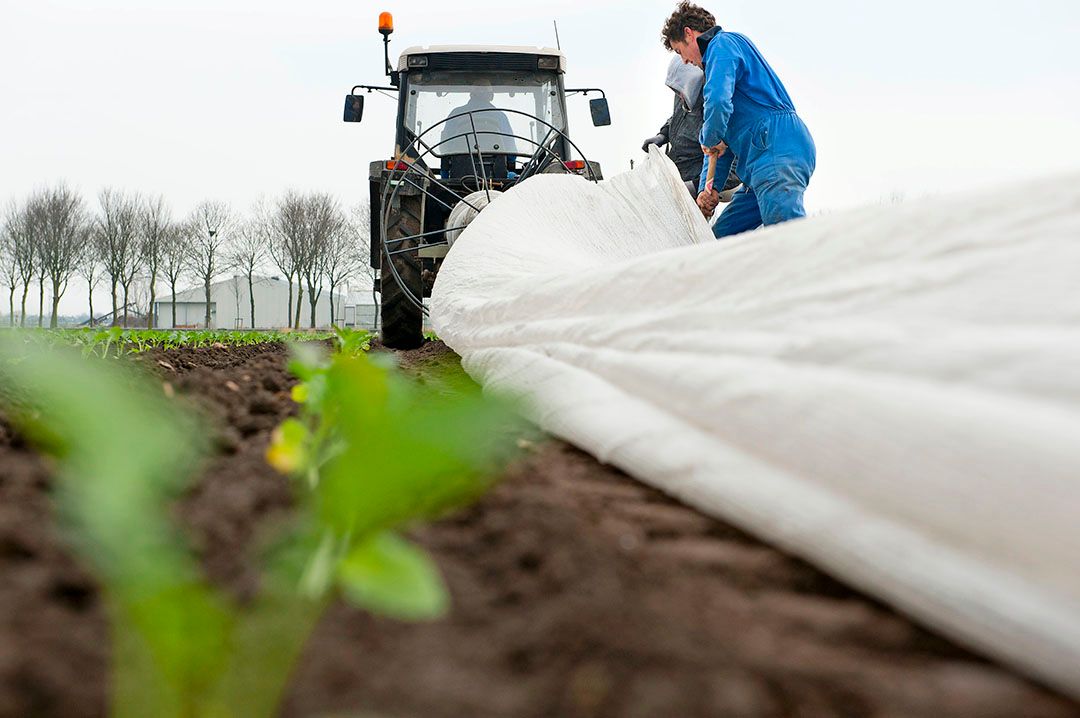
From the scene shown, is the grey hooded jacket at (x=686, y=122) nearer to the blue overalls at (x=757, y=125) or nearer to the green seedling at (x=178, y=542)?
the blue overalls at (x=757, y=125)

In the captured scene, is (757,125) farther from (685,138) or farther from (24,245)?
(24,245)

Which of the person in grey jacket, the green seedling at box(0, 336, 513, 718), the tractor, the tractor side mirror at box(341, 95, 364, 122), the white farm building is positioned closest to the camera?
the green seedling at box(0, 336, 513, 718)

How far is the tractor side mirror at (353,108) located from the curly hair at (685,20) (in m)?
2.51

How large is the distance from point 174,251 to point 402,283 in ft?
89.0

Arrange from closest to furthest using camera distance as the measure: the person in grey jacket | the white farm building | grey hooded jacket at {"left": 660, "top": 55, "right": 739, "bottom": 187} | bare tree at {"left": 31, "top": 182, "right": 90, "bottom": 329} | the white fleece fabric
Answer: the white fleece fabric < grey hooded jacket at {"left": 660, "top": 55, "right": 739, "bottom": 187} < the person in grey jacket < bare tree at {"left": 31, "top": 182, "right": 90, "bottom": 329} < the white farm building

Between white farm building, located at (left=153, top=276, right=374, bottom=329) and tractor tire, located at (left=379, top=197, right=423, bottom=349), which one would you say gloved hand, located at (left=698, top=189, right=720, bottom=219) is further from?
white farm building, located at (left=153, top=276, right=374, bottom=329)

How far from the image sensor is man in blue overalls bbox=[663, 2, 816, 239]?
3170 mm

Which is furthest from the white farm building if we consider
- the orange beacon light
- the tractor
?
the orange beacon light

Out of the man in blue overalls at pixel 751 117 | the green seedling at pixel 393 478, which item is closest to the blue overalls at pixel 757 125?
the man in blue overalls at pixel 751 117

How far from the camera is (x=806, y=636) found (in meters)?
0.62

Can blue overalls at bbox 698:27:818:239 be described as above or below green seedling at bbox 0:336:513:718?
above

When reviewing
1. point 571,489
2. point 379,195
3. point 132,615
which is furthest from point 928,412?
point 379,195

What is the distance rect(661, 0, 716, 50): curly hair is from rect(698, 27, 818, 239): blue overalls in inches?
4.6

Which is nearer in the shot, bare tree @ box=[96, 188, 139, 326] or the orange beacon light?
the orange beacon light
